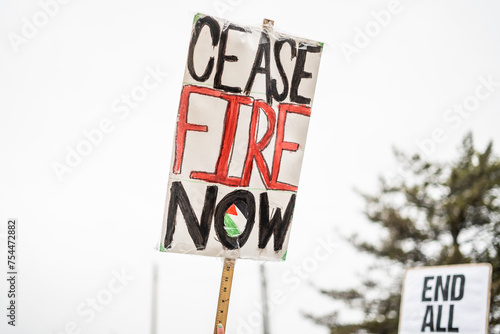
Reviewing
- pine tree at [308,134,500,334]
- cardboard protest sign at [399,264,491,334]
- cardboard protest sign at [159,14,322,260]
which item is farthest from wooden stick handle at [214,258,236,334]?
pine tree at [308,134,500,334]

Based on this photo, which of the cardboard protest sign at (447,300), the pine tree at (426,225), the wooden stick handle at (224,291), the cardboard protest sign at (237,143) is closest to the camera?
the wooden stick handle at (224,291)

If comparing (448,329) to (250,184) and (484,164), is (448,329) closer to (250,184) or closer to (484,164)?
(250,184)

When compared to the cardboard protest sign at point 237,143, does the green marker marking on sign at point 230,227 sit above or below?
below

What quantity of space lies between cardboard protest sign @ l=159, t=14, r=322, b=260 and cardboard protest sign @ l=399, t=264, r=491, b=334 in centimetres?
165

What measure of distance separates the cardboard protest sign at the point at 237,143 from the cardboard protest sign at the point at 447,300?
1653 millimetres

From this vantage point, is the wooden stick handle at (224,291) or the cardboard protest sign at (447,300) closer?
the wooden stick handle at (224,291)

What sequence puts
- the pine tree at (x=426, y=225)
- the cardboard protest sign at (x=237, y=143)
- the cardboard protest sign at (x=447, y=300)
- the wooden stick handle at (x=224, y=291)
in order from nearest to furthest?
the wooden stick handle at (x=224, y=291), the cardboard protest sign at (x=237, y=143), the cardboard protest sign at (x=447, y=300), the pine tree at (x=426, y=225)

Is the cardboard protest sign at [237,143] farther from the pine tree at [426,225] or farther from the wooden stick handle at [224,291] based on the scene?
the pine tree at [426,225]

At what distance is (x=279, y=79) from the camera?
3.40 m

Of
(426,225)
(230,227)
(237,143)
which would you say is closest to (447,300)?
(230,227)

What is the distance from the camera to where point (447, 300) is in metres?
4.30

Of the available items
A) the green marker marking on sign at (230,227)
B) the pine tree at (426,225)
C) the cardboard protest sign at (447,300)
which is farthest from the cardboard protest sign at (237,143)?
the pine tree at (426,225)

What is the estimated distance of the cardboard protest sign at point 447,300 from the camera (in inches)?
160

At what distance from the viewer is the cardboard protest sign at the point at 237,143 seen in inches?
123
